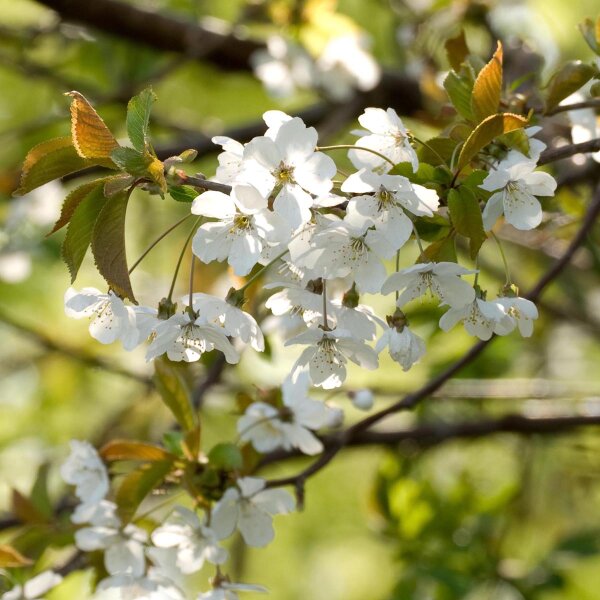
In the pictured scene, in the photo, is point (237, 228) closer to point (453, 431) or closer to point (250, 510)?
point (250, 510)

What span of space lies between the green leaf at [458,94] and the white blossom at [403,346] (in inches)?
9.7

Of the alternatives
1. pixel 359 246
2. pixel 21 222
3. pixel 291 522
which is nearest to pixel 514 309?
pixel 359 246

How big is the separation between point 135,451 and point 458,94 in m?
0.63

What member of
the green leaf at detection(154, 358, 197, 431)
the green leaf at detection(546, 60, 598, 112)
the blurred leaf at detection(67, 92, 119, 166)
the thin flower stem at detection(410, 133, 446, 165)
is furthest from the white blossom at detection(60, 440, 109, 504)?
the green leaf at detection(546, 60, 598, 112)

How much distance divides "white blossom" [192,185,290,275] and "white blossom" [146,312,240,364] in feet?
0.28

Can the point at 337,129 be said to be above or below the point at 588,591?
above

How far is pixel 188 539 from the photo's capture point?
4.02 ft

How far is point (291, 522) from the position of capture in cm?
308

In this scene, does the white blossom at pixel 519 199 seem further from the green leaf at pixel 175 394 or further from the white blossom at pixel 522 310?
the green leaf at pixel 175 394

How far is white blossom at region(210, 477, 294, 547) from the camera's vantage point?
1.22 m

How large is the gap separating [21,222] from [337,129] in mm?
863

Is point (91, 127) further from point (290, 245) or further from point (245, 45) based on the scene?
point (245, 45)

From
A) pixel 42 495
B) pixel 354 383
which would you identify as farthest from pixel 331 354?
pixel 354 383

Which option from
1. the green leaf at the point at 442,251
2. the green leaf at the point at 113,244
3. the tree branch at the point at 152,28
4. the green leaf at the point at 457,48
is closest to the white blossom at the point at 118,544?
the green leaf at the point at 113,244
